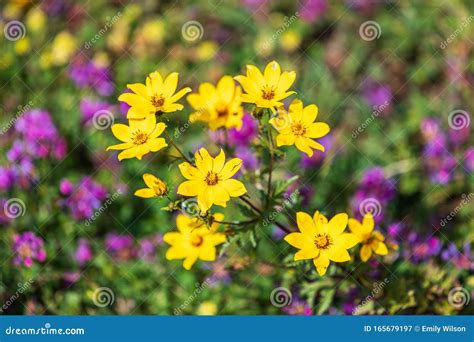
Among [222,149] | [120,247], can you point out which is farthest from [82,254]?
[222,149]

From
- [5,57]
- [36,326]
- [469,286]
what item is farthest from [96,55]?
[469,286]

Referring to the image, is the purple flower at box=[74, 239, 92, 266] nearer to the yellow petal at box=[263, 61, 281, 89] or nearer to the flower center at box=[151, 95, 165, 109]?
the flower center at box=[151, 95, 165, 109]

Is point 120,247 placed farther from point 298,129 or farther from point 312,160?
point 298,129

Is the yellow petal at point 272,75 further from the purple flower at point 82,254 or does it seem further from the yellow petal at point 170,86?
the purple flower at point 82,254

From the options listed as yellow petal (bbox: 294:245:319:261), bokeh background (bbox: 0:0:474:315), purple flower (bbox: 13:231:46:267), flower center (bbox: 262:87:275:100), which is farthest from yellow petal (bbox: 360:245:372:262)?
purple flower (bbox: 13:231:46:267)

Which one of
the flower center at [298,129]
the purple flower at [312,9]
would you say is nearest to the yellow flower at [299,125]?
the flower center at [298,129]
